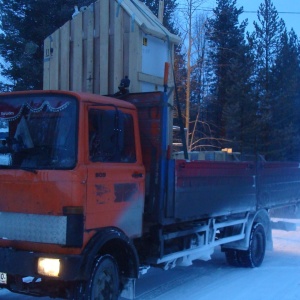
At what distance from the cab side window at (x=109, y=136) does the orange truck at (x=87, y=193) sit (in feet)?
0.04

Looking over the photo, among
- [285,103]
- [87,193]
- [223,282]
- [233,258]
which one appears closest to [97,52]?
[87,193]

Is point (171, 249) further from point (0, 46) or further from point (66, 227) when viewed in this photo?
point (0, 46)

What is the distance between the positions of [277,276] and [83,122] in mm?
Answer: 4785

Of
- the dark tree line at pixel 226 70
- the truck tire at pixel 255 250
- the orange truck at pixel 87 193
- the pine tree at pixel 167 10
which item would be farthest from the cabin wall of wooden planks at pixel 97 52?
the pine tree at pixel 167 10

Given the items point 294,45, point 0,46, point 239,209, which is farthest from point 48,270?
point 294,45

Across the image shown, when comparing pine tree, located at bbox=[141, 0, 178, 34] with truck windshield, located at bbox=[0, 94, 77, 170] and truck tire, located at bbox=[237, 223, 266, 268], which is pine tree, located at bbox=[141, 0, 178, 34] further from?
truck windshield, located at bbox=[0, 94, 77, 170]

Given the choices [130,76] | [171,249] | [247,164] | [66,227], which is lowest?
[171,249]

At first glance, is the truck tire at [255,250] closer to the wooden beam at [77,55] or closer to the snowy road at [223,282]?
the snowy road at [223,282]

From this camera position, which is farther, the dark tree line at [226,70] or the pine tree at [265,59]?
the pine tree at [265,59]

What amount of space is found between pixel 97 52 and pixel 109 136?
2.38m

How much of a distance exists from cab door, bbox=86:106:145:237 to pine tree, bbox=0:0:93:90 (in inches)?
629

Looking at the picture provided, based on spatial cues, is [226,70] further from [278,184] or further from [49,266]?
[49,266]

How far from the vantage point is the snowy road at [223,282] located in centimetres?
712

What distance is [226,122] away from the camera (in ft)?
93.4
